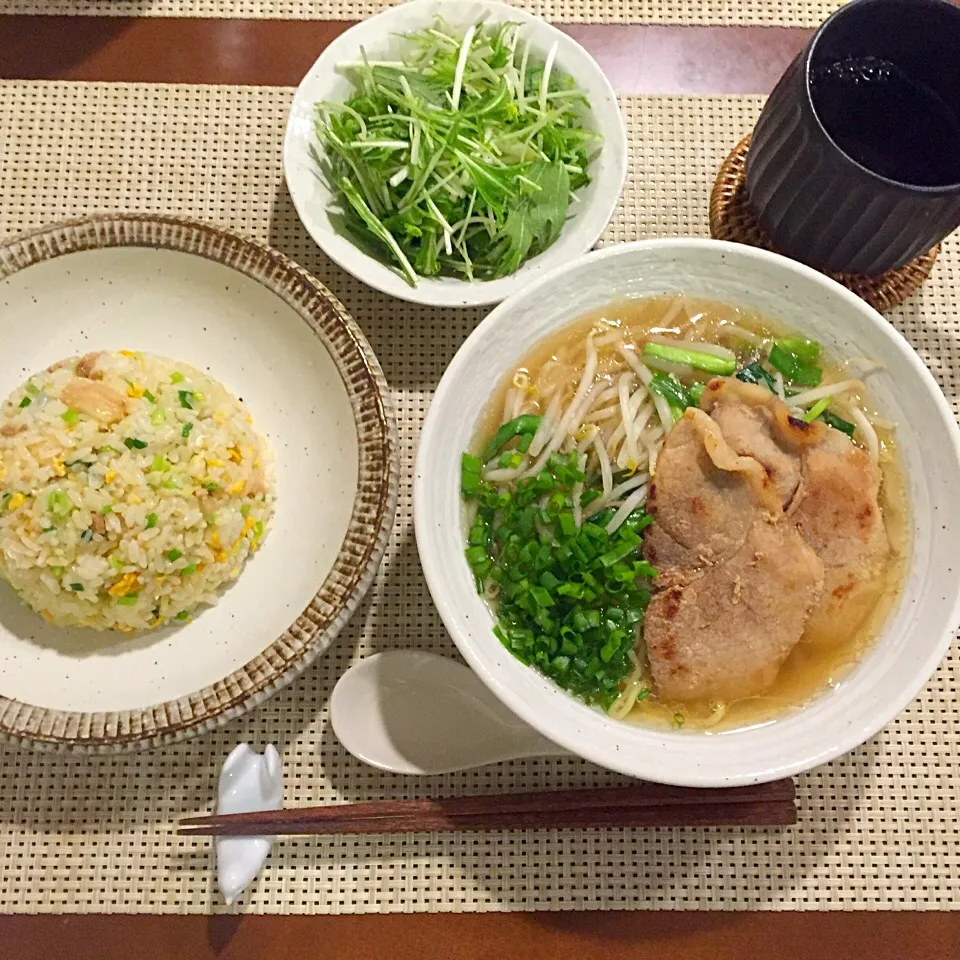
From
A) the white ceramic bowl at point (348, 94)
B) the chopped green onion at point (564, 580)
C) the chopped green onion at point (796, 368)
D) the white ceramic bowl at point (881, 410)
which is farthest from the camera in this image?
the white ceramic bowl at point (348, 94)

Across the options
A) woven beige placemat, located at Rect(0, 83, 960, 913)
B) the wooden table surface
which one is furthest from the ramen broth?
the wooden table surface

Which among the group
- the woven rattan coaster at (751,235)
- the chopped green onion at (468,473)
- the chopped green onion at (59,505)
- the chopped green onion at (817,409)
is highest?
the woven rattan coaster at (751,235)

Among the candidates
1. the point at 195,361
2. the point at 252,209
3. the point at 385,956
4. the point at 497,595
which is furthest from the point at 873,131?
the point at 385,956

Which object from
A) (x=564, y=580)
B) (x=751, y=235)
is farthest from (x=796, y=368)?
(x=564, y=580)

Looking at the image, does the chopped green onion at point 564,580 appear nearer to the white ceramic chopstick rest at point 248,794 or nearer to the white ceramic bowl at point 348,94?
the white ceramic bowl at point 348,94

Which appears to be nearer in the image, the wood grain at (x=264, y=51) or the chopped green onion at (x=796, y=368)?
the chopped green onion at (x=796, y=368)

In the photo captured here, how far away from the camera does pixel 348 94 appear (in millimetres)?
1921

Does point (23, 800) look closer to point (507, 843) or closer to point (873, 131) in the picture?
point (507, 843)

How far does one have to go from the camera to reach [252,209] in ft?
6.72

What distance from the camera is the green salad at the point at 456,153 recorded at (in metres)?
1.82

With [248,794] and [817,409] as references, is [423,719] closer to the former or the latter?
[248,794]

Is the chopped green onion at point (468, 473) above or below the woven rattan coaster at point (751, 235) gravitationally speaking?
below

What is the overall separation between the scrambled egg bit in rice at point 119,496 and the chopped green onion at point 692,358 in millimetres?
889

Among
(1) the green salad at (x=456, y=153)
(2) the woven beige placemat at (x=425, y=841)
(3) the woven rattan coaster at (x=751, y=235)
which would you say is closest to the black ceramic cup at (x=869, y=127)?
(3) the woven rattan coaster at (x=751, y=235)
